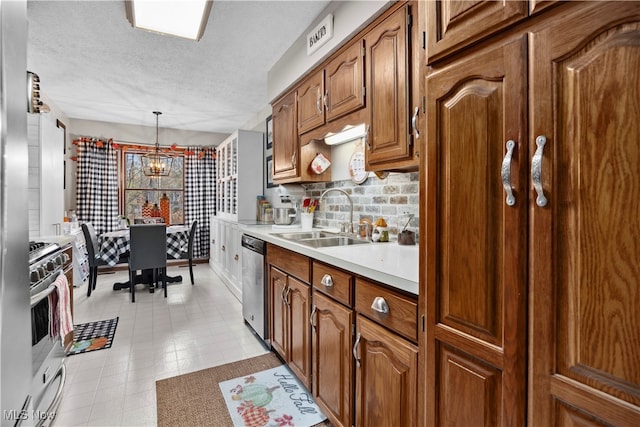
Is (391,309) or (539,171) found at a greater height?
(539,171)

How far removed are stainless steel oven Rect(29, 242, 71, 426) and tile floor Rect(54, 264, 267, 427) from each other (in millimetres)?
294

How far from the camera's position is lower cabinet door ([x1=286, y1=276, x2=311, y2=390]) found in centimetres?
176

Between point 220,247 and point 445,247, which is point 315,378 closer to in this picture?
point 445,247

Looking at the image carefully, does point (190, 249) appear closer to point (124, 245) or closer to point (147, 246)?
point (147, 246)

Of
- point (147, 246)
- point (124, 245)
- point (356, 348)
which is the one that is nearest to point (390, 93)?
point (356, 348)

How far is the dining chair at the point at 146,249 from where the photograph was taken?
373cm

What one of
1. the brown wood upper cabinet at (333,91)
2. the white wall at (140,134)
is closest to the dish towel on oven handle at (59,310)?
the brown wood upper cabinet at (333,91)

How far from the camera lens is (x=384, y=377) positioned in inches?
45.8

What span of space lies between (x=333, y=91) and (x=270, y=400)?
1970mm

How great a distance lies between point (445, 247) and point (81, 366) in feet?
8.66

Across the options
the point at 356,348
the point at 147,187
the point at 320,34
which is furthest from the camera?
the point at 147,187

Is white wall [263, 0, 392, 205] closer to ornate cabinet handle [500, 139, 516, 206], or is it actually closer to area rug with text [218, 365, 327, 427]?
ornate cabinet handle [500, 139, 516, 206]

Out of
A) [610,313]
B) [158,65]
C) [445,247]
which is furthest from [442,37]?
[158,65]

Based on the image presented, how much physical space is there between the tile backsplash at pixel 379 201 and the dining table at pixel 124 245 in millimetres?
2585
